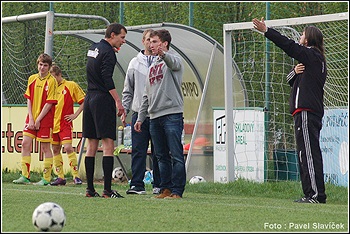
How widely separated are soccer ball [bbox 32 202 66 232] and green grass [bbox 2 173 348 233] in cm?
17

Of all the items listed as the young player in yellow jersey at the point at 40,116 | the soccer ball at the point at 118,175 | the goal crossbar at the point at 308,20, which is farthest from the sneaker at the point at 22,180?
the goal crossbar at the point at 308,20

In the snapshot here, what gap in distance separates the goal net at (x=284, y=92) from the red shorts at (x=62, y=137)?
268 centimetres

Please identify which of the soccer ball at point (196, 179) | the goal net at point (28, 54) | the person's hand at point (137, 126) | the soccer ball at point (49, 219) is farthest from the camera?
the goal net at point (28, 54)

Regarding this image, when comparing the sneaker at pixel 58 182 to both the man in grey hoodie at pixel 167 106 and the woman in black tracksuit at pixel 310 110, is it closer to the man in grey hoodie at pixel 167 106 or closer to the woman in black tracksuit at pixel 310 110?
the man in grey hoodie at pixel 167 106

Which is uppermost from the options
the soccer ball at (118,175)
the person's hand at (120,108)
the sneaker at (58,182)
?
the person's hand at (120,108)

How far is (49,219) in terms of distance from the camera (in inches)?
265

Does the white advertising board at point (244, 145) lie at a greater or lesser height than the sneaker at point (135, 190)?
greater

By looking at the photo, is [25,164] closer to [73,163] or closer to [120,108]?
[73,163]

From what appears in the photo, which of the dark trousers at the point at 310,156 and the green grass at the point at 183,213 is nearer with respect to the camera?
the green grass at the point at 183,213

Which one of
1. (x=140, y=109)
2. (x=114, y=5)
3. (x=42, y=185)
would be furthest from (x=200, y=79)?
(x=114, y=5)

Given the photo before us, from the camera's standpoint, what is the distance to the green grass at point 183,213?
7.23m

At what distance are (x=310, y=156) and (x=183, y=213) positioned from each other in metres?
2.45

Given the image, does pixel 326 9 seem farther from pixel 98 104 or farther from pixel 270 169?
pixel 98 104

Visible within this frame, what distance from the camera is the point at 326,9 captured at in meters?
18.0
